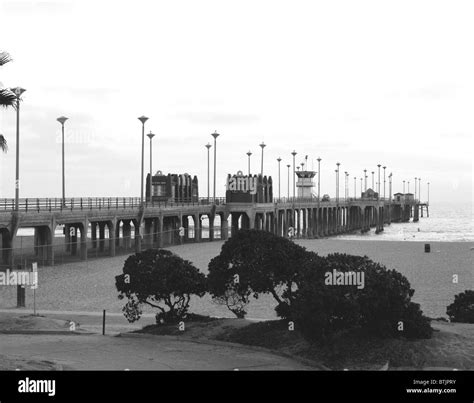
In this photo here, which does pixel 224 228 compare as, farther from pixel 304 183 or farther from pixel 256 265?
pixel 304 183

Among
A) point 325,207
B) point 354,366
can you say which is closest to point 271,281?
point 354,366

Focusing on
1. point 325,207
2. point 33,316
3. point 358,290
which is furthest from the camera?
point 325,207

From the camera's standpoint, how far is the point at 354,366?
17797mm

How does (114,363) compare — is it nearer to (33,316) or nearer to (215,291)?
(215,291)

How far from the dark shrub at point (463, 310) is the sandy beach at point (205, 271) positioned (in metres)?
2.68

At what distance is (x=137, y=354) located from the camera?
65.0 feet

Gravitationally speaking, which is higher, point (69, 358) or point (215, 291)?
point (215, 291)

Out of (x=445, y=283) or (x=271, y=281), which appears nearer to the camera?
(x=271, y=281)

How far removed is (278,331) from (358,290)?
3.58 metres

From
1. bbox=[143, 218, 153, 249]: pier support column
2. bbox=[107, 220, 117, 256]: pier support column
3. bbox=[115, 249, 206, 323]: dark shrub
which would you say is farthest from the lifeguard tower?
bbox=[115, 249, 206, 323]: dark shrub

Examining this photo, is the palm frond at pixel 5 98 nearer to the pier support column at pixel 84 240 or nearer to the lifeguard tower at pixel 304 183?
the pier support column at pixel 84 240

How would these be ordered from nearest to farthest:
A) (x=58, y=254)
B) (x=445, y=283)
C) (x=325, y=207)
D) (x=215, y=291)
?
(x=215, y=291) → (x=445, y=283) → (x=58, y=254) → (x=325, y=207)

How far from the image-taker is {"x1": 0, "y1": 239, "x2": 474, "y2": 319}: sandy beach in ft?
99.8

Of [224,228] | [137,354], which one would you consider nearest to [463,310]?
[137,354]
